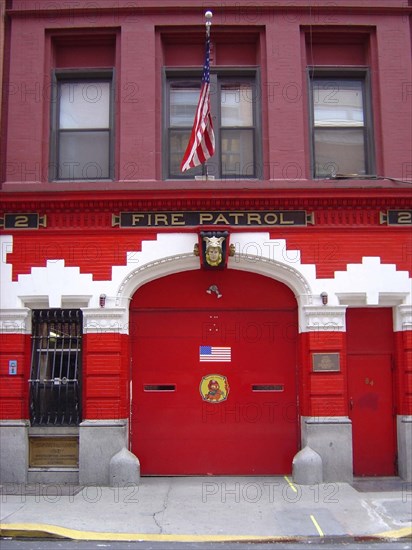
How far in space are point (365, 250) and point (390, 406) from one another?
297 centimetres

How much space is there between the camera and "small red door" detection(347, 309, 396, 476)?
11680mm

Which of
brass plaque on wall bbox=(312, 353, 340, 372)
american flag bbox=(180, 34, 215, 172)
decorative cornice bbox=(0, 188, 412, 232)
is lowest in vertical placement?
brass plaque on wall bbox=(312, 353, 340, 372)

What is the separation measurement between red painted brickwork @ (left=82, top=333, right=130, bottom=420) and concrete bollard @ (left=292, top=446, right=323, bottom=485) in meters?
3.22

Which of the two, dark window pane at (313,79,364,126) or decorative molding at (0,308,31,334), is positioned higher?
dark window pane at (313,79,364,126)

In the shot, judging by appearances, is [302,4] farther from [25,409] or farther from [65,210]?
[25,409]

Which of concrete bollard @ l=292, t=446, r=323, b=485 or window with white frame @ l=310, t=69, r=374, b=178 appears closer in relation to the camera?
concrete bollard @ l=292, t=446, r=323, b=485

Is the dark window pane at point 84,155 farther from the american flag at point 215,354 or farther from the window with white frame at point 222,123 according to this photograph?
the american flag at point 215,354

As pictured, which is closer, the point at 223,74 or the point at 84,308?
the point at 84,308

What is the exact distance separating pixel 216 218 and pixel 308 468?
15.6ft

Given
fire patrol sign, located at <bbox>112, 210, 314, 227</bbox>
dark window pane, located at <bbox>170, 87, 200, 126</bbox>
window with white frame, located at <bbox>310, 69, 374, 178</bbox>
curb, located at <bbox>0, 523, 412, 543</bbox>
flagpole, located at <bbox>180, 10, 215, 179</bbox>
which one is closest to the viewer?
curb, located at <bbox>0, 523, 412, 543</bbox>

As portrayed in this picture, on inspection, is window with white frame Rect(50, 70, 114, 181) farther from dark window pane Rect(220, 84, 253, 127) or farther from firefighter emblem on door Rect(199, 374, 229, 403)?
firefighter emblem on door Rect(199, 374, 229, 403)

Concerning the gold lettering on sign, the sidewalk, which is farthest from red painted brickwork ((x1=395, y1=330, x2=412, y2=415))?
the gold lettering on sign

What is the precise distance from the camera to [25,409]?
11.4 metres

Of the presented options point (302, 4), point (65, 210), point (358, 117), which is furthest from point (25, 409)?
point (302, 4)
